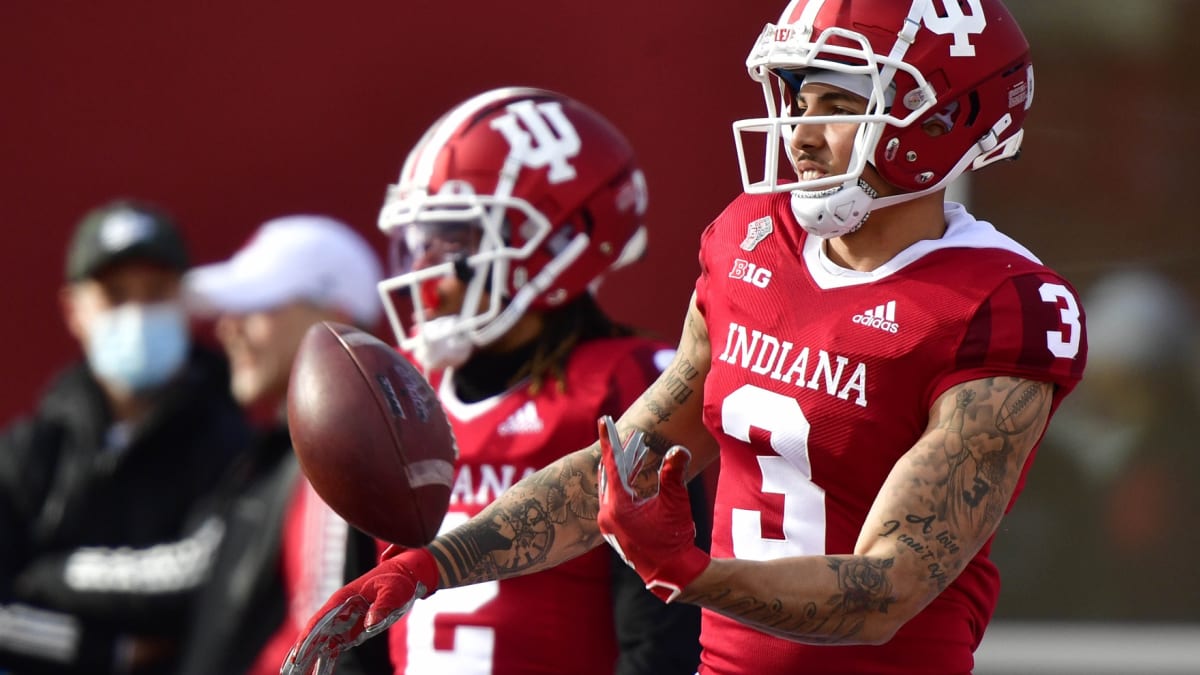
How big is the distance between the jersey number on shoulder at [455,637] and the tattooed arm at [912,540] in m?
0.91

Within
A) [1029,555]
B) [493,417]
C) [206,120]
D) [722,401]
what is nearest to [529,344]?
[493,417]

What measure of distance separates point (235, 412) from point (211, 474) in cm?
24

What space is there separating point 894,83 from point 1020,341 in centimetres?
37

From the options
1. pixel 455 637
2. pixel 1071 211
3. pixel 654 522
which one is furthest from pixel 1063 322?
pixel 1071 211

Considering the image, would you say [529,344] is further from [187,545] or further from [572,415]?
[187,545]

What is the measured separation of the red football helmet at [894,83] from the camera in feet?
7.66

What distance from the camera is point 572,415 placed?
2.98 metres

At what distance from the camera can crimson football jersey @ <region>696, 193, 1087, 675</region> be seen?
2.26 m

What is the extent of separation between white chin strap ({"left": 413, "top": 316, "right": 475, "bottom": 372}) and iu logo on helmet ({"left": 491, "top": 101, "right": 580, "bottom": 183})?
0.32 meters

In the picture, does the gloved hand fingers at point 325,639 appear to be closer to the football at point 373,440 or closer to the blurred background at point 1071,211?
the football at point 373,440

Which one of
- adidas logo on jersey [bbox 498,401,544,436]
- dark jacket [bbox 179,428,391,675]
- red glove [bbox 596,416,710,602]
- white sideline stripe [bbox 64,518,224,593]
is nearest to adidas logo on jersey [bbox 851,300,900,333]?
red glove [bbox 596,416,710,602]

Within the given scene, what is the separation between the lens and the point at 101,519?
15.3 ft

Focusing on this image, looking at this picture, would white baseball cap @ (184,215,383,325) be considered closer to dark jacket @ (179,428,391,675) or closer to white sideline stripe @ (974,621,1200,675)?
dark jacket @ (179,428,391,675)

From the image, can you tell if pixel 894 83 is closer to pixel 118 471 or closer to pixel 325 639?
pixel 325 639
